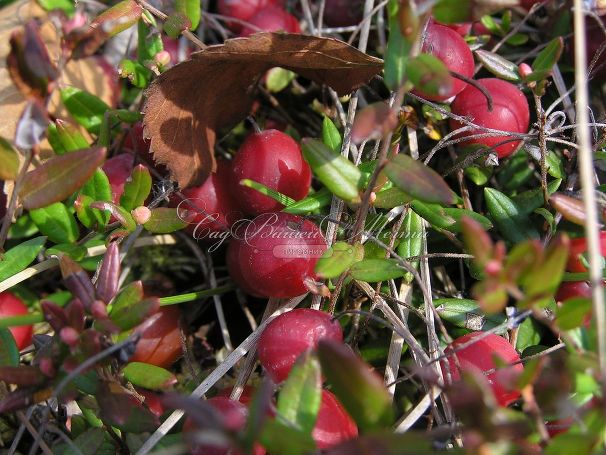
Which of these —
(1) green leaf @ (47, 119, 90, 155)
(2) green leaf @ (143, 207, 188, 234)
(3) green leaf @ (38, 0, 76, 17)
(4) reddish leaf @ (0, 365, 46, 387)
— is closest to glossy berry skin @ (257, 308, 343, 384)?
(2) green leaf @ (143, 207, 188, 234)

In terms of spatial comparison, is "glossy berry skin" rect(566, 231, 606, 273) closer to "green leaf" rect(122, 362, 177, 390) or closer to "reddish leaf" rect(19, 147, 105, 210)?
"green leaf" rect(122, 362, 177, 390)

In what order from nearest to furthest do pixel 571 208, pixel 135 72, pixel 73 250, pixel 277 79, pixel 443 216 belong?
pixel 571 208
pixel 443 216
pixel 73 250
pixel 135 72
pixel 277 79

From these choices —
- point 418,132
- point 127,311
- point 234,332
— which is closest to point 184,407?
point 127,311

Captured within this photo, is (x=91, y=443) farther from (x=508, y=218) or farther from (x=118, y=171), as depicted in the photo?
(x=508, y=218)

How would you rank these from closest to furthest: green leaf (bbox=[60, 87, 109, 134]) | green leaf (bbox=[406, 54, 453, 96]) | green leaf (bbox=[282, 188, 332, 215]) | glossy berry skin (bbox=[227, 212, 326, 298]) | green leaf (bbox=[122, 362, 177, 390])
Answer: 1. green leaf (bbox=[406, 54, 453, 96])
2. green leaf (bbox=[122, 362, 177, 390])
3. glossy berry skin (bbox=[227, 212, 326, 298])
4. green leaf (bbox=[282, 188, 332, 215])
5. green leaf (bbox=[60, 87, 109, 134])

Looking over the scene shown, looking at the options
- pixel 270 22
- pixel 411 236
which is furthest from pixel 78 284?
pixel 270 22

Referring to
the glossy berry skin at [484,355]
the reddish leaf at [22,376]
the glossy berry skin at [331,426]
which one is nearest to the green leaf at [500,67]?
the glossy berry skin at [484,355]
